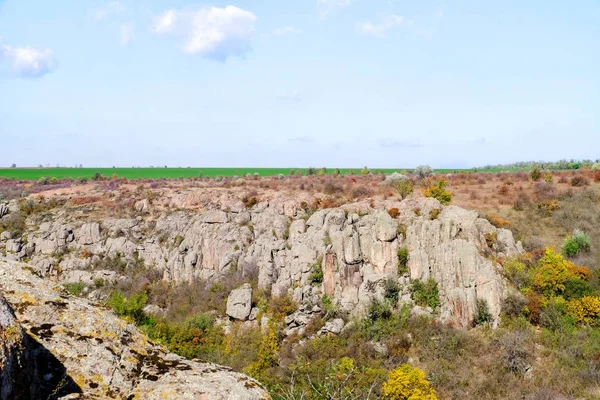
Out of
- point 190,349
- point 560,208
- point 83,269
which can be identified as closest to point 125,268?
point 83,269

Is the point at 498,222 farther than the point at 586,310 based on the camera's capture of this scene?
Yes

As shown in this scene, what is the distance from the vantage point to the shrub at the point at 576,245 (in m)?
23.3

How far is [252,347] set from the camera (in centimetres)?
2058

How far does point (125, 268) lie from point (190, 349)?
48.6 feet

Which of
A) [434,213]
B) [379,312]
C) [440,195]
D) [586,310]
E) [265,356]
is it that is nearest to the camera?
[586,310]

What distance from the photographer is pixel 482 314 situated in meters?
19.5

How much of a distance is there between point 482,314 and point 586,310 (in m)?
4.87

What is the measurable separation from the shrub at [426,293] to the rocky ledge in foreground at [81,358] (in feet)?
62.4

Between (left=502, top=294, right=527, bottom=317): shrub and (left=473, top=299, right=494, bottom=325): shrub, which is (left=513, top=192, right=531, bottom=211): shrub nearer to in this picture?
(left=502, top=294, right=527, bottom=317): shrub

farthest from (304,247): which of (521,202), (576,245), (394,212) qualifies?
(521,202)

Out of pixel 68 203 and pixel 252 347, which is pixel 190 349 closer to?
pixel 252 347

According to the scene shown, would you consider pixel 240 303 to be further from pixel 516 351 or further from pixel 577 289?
pixel 577 289

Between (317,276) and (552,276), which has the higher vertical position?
(552,276)

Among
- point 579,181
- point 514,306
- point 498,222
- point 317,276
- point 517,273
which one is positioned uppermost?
point 579,181
